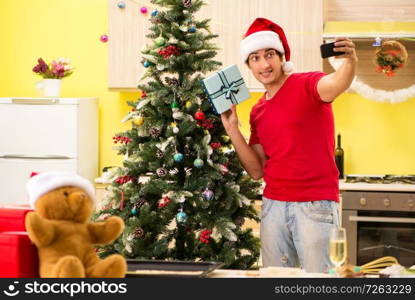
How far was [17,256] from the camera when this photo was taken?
2.12m

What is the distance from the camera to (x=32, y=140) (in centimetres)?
559

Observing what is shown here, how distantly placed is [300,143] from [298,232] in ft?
1.24

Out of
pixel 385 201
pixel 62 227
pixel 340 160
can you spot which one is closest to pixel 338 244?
pixel 62 227

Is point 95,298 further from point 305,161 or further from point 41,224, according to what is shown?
point 305,161

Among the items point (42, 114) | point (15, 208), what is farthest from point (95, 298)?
point (42, 114)

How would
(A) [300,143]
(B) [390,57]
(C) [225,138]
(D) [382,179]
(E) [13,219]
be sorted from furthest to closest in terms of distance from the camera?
(D) [382,179]
(B) [390,57]
(C) [225,138]
(A) [300,143]
(E) [13,219]

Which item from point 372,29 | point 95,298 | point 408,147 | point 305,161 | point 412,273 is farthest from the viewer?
point 408,147

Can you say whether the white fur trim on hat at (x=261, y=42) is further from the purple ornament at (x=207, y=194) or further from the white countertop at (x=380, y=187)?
the white countertop at (x=380, y=187)

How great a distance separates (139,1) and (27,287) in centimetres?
382

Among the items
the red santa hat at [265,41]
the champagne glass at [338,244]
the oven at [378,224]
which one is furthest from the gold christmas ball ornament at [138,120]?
the oven at [378,224]

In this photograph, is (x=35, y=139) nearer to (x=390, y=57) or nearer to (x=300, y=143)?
(x=390, y=57)

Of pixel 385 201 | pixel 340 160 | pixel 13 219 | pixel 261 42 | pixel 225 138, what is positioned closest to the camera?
pixel 13 219

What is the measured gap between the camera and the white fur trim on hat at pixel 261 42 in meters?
3.40

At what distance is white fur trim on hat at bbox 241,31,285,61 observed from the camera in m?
3.40
